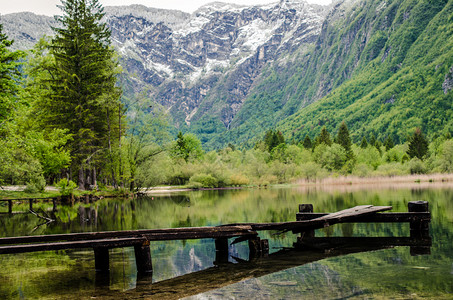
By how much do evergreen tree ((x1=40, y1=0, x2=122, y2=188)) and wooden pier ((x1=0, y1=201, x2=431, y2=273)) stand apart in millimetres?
33983

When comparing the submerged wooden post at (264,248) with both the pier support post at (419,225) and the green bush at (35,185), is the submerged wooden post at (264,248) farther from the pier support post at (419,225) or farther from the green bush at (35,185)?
the green bush at (35,185)

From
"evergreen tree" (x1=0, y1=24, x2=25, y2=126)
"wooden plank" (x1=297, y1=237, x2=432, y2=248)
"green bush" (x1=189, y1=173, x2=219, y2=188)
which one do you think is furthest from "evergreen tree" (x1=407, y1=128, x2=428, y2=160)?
"wooden plank" (x1=297, y1=237, x2=432, y2=248)

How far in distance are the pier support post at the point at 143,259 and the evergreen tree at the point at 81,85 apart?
35.5 metres

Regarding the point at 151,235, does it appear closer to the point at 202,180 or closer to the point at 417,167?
the point at 202,180

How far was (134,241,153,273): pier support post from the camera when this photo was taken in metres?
9.10

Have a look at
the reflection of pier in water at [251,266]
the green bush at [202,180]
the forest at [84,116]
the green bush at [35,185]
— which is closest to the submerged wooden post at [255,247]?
the reflection of pier in water at [251,266]

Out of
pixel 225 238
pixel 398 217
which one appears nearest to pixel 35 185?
pixel 225 238

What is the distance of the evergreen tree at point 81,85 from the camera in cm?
4366

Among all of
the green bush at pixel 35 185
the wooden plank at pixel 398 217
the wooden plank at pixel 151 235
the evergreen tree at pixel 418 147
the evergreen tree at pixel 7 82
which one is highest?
the evergreen tree at pixel 7 82

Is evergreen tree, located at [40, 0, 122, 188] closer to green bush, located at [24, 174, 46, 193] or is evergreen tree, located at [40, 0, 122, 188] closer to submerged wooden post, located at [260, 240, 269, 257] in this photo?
green bush, located at [24, 174, 46, 193]

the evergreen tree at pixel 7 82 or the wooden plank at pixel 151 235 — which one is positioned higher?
the evergreen tree at pixel 7 82

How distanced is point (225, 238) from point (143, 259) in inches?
110

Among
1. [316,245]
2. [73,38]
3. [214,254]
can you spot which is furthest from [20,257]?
[73,38]

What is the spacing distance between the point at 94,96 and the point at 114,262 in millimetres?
37759
